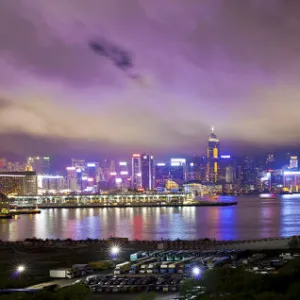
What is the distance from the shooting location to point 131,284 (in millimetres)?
7301

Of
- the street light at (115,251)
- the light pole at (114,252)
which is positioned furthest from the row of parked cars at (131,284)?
the street light at (115,251)

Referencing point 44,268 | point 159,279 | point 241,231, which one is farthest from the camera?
point 241,231

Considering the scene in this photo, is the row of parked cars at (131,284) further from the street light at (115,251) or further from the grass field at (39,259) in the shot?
the street light at (115,251)

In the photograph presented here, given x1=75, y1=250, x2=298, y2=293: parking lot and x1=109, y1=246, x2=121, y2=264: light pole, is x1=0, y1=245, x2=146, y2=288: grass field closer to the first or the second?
x1=109, y1=246, x2=121, y2=264: light pole

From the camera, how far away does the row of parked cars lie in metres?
7.07

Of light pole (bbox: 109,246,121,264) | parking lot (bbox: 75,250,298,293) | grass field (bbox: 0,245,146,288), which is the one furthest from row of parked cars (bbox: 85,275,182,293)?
light pole (bbox: 109,246,121,264)

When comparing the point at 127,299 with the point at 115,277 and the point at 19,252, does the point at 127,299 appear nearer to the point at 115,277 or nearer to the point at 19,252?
the point at 115,277

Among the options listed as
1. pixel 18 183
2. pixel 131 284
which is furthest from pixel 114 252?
pixel 18 183

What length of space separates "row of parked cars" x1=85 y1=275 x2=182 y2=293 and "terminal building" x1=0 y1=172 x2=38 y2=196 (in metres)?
48.1

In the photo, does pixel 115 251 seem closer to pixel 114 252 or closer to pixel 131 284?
pixel 114 252

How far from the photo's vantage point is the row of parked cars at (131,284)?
7066mm

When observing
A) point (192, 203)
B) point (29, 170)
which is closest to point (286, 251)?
point (192, 203)

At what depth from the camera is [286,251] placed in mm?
9953

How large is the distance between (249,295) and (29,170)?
56.2 meters
